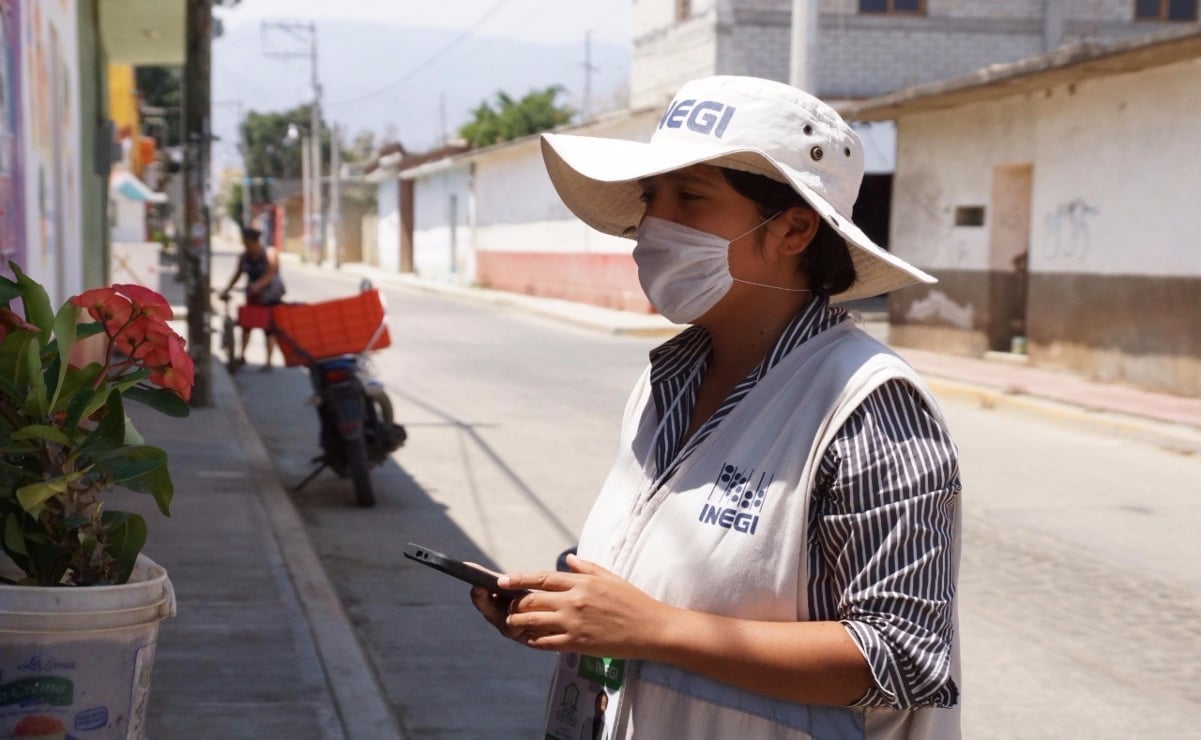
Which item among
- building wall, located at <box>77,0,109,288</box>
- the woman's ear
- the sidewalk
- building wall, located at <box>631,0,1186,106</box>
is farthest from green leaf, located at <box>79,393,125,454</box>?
building wall, located at <box>631,0,1186,106</box>

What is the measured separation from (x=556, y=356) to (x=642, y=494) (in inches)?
695

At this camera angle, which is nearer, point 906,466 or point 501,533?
point 906,466

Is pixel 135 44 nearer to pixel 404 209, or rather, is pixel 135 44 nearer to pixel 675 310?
pixel 675 310

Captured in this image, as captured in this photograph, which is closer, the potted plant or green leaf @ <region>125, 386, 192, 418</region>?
the potted plant

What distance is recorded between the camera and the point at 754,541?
72.8 inches

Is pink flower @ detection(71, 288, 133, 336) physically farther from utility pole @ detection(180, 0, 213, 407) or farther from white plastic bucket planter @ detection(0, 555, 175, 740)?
utility pole @ detection(180, 0, 213, 407)

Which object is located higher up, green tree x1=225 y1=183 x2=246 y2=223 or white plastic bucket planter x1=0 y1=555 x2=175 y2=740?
white plastic bucket planter x1=0 y1=555 x2=175 y2=740

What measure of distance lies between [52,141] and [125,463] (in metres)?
6.11

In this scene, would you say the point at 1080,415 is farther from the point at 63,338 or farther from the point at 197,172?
the point at 63,338

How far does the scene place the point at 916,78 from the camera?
29031 mm

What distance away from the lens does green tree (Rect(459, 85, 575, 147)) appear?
5488 cm

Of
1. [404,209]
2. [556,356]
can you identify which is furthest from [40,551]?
[404,209]

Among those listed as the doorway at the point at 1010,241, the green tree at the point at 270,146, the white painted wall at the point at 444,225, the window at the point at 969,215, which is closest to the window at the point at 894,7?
the window at the point at 969,215

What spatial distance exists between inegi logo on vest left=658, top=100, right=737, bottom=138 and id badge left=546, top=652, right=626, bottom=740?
2.36ft
